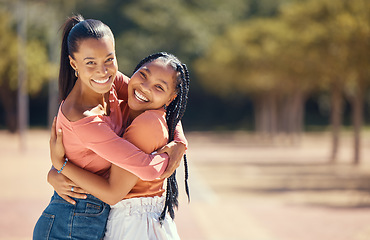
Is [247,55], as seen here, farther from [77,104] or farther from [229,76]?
[77,104]

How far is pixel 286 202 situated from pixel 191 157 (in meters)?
12.1

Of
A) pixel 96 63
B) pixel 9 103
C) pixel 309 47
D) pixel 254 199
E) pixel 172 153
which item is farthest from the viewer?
pixel 9 103

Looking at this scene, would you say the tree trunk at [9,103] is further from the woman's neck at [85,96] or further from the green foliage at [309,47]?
the woman's neck at [85,96]

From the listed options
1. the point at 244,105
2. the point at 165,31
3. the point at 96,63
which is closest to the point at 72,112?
the point at 96,63

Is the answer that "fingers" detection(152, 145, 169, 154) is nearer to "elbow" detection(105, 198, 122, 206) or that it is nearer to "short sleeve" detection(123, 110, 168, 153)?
"short sleeve" detection(123, 110, 168, 153)

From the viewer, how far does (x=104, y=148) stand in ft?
8.03

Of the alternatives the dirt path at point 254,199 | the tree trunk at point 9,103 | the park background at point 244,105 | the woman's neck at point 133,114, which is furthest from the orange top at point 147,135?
the tree trunk at point 9,103

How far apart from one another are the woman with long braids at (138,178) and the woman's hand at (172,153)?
0.03 metres

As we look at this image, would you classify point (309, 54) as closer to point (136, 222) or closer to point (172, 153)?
point (172, 153)

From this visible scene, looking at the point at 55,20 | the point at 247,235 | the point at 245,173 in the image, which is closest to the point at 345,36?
the point at 245,173

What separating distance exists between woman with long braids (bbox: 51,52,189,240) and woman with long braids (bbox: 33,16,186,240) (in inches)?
1.7

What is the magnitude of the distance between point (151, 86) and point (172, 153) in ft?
1.00

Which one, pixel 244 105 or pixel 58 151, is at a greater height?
pixel 58 151

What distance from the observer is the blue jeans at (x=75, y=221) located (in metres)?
2.52
